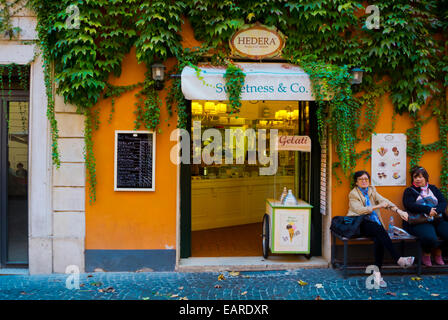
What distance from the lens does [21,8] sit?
18.7 ft

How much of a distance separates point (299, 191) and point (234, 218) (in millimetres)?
2383

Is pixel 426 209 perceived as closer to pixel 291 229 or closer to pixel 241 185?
pixel 291 229

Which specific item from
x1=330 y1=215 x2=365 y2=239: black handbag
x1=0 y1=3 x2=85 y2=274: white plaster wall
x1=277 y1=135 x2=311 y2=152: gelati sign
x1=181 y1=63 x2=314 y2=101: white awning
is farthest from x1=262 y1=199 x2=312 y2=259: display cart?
x1=0 y1=3 x2=85 y2=274: white plaster wall

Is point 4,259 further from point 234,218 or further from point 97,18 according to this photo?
point 234,218

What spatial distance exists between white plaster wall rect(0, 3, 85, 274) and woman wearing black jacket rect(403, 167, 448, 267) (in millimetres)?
5002

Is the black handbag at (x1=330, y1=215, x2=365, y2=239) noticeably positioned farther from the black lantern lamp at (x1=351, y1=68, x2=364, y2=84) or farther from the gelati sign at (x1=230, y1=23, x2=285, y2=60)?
the gelati sign at (x1=230, y1=23, x2=285, y2=60)

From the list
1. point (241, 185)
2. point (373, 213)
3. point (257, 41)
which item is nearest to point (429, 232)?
point (373, 213)

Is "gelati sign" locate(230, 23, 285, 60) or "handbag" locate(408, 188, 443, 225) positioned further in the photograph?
"gelati sign" locate(230, 23, 285, 60)

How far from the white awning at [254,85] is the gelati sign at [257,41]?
62cm

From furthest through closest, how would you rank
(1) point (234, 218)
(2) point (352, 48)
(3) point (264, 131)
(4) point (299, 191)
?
(3) point (264, 131) < (1) point (234, 218) < (4) point (299, 191) < (2) point (352, 48)

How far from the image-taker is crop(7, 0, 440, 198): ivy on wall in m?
5.56

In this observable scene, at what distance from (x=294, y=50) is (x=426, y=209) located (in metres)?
3.09

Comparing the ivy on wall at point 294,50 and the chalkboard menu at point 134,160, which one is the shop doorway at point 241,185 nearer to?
the chalkboard menu at point 134,160
